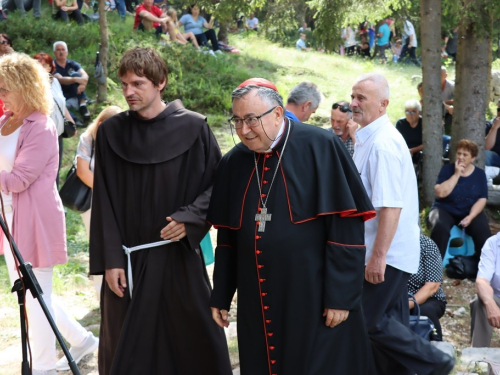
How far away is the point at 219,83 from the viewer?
14938mm

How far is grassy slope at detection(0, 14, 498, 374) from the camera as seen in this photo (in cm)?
695

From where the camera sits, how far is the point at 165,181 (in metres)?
A: 4.35

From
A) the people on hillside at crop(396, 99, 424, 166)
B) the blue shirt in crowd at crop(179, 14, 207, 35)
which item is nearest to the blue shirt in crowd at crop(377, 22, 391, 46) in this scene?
the blue shirt in crowd at crop(179, 14, 207, 35)

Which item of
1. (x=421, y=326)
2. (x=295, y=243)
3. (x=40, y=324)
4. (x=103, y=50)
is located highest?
(x=103, y=50)

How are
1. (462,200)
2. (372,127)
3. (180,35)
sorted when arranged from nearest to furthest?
(372,127)
(462,200)
(180,35)

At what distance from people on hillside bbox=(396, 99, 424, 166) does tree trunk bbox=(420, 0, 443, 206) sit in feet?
2.41

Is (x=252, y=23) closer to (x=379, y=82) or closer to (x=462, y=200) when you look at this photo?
(x=462, y=200)

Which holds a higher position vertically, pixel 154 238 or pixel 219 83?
pixel 219 83

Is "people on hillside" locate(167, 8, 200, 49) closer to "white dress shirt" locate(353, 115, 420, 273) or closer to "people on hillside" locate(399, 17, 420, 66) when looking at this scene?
"people on hillside" locate(399, 17, 420, 66)

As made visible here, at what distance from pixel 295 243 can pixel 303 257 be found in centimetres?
8

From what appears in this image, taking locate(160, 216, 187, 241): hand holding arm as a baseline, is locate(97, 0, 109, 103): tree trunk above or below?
above

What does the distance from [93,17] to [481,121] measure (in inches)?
482

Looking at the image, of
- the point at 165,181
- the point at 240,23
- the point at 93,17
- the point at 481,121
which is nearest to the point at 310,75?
the point at 93,17

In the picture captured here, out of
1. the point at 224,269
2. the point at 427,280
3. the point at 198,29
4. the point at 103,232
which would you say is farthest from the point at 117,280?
the point at 198,29
